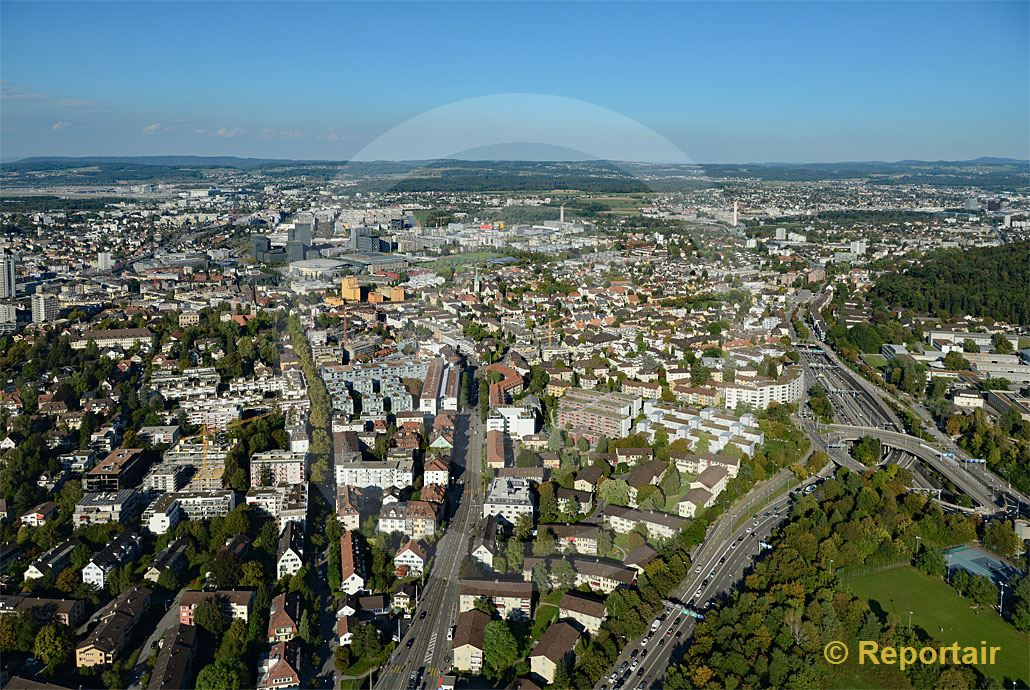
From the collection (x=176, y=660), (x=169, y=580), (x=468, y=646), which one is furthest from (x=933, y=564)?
(x=169, y=580)

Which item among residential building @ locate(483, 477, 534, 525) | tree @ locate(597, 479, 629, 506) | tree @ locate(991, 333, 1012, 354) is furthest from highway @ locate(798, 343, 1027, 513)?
residential building @ locate(483, 477, 534, 525)

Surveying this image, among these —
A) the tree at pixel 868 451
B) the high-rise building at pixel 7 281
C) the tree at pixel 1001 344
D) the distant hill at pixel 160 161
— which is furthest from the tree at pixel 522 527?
the distant hill at pixel 160 161

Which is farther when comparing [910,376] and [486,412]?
[910,376]

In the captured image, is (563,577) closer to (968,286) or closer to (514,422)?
(514,422)

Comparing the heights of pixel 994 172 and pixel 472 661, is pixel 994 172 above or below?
above

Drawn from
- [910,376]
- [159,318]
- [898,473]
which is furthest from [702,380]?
[159,318]

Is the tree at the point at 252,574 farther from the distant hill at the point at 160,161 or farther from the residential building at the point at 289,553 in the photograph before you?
the distant hill at the point at 160,161

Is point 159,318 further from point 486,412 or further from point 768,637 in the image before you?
point 768,637
